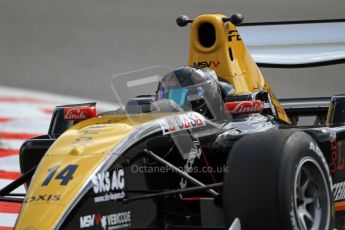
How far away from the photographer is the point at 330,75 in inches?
412

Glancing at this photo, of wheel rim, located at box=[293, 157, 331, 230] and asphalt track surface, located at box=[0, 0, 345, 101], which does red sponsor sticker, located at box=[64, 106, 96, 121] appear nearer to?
wheel rim, located at box=[293, 157, 331, 230]

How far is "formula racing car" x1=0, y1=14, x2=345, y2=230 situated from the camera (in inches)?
166

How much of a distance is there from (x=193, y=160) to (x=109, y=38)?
20.7 ft

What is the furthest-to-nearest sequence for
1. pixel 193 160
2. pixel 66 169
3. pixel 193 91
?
1. pixel 193 91
2. pixel 193 160
3. pixel 66 169

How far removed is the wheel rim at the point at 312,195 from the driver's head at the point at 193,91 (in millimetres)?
971

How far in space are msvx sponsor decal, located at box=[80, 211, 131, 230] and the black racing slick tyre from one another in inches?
22.5

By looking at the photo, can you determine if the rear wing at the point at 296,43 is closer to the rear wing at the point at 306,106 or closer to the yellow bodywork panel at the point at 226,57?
the rear wing at the point at 306,106

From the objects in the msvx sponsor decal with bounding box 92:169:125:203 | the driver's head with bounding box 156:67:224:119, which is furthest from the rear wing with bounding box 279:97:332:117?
the msvx sponsor decal with bounding box 92:169:125:203

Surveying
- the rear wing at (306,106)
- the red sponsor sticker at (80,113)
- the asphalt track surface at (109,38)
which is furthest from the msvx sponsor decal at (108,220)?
the asphalt track surface at (109,38)

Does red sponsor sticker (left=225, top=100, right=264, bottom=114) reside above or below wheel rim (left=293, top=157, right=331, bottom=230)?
above

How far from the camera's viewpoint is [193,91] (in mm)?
5363

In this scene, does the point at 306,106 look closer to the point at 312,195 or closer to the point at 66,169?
the point at 312,195

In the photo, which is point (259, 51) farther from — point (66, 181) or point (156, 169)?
point (66, 181)

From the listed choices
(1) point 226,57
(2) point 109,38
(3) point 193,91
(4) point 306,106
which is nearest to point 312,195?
(3) point 193,91
